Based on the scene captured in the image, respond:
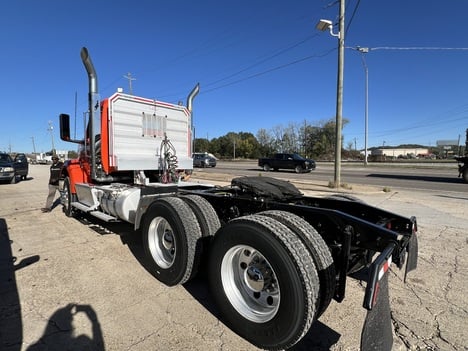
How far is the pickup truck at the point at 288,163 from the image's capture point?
91.0ft

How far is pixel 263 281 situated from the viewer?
2670mm

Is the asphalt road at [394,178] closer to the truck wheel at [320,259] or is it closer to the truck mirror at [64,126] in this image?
the truck mirror at [64,126]

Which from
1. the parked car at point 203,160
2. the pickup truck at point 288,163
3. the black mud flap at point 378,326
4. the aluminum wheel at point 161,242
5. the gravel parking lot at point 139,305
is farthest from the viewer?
the parked car at point 203,160

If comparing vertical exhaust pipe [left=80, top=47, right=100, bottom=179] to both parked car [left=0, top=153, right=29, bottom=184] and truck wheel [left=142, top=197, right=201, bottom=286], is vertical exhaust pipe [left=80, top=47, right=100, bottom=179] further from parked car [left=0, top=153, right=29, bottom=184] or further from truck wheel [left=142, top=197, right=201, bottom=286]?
parked car [left=0, top=153, right=29, bottom=184]

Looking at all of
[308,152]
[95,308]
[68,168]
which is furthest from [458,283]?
[308,152]

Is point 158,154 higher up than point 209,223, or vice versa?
point 158,154

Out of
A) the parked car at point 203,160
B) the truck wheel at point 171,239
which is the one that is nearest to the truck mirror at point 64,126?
the truck wheel at point 171,239

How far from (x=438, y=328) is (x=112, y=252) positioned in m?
4.27

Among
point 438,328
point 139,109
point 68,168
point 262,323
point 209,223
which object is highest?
point 139,109

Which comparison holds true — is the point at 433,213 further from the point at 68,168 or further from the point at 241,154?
the point at 241,154

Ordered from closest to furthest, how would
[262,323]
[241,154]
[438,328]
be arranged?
1. [262,323]
2. [438,328]
3. [241,154]

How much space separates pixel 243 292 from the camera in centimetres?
286

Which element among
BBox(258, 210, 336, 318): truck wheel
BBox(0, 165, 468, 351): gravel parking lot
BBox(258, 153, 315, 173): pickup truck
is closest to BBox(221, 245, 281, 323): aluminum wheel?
BBox(0, 165, 468, 351): gravel parking lot

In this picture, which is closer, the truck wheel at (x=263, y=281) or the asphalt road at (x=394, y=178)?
the truck wheel at (x=263, y=281)
